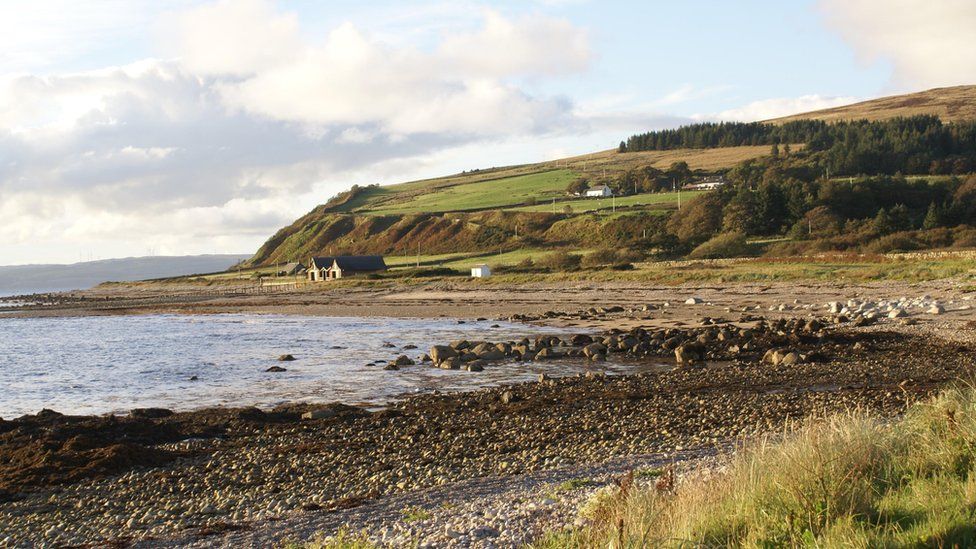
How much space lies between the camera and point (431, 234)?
129m

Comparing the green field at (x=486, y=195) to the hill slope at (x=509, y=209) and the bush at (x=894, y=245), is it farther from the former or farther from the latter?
the bush at (x=894, y=245)

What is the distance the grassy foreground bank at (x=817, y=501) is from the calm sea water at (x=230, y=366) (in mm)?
13996

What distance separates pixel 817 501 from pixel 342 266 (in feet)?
328

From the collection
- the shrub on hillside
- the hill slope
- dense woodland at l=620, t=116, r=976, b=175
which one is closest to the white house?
the hill slope

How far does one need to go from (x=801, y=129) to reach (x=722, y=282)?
120938mm

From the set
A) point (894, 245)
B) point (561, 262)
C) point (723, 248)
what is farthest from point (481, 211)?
point (894, 245)

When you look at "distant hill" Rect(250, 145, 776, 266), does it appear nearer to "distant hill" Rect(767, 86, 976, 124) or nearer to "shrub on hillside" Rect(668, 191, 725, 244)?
"shrub on hillside" Rect(668, 191, 725, 244)

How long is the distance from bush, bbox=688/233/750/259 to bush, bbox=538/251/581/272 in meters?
10.9

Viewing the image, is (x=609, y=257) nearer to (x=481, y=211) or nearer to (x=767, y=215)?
(x=767, y=215)

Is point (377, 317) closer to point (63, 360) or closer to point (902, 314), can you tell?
point (63, 360)

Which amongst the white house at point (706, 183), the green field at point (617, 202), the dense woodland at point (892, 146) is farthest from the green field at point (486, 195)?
the dense woodland at point (892, 146)

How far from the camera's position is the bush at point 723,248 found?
75188 millimetres

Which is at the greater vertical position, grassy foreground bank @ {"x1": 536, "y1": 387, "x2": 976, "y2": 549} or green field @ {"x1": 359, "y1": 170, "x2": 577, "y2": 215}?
A: green field @ {"x1": 359, "y1": 170, "x2": 577, "y2": 215}

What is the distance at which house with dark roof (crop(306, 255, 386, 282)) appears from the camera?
104688 millimetres
